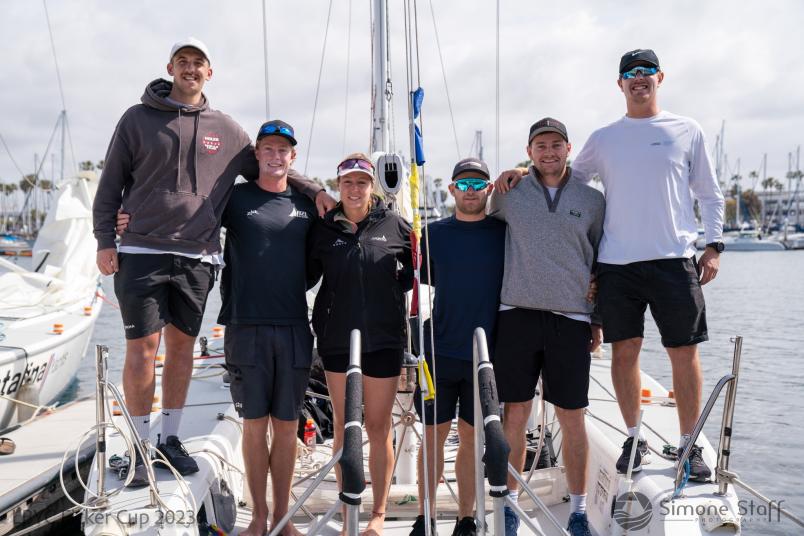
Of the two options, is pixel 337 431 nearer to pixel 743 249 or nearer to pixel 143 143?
pixel 143 143

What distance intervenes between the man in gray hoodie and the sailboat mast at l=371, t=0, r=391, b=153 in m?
2.40

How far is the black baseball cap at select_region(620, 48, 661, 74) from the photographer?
3386mm

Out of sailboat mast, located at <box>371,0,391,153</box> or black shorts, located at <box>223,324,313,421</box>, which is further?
sailboat mast, located at <box>371,0,391,153</box>

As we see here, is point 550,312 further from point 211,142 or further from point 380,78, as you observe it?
point 380,78

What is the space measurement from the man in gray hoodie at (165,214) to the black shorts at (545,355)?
1110 millimetres

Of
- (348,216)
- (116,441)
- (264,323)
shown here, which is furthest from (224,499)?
(348,216)

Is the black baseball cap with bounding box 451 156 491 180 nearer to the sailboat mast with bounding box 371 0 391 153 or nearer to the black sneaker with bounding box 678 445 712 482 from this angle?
the black sneaker with bounding box 678 445 712 482

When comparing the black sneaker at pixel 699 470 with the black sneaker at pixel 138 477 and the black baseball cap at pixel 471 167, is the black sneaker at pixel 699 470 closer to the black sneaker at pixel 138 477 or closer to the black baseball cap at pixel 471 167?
the black baseball cap at pixel 471 167

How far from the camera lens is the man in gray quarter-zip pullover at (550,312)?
330 centimetres

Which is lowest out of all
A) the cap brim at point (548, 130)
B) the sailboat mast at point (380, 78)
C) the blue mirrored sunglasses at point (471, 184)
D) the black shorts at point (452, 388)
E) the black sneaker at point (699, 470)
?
the black sneaker at point (699, 470)

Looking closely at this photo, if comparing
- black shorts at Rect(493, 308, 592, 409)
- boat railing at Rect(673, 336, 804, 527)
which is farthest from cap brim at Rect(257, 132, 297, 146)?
boat railing at Rect(673, 336, 804, 527)

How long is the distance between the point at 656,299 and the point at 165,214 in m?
2.36

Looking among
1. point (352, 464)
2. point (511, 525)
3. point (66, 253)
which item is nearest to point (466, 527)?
point (511, 525)

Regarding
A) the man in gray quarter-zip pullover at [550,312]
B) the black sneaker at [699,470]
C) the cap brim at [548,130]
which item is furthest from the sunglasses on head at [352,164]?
the black sneaker at [699,470]
